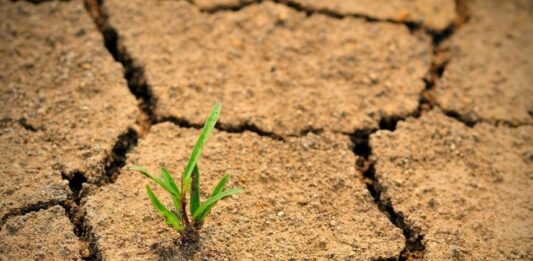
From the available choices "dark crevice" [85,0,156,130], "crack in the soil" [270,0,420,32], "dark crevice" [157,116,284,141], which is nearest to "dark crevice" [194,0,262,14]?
"crack in the soil" [270,0,420,32]

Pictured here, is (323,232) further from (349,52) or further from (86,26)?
(86,26)

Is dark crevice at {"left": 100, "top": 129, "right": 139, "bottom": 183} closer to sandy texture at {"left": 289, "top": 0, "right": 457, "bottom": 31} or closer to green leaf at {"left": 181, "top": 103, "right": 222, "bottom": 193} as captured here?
green leaf at {"left": 181, "top": 103, "right": 222, "bottom": 193}

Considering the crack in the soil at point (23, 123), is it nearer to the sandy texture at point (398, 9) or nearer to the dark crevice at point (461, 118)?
the sandy texture at point (398, 9)

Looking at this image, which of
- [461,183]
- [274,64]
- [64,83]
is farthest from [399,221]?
[64,83]

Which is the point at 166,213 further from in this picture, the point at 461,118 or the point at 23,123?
the point at 461,118

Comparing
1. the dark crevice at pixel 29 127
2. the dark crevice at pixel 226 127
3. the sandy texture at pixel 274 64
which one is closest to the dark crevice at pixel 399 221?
the sandy texture at pixel 274 64

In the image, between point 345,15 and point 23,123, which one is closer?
point 23,123
